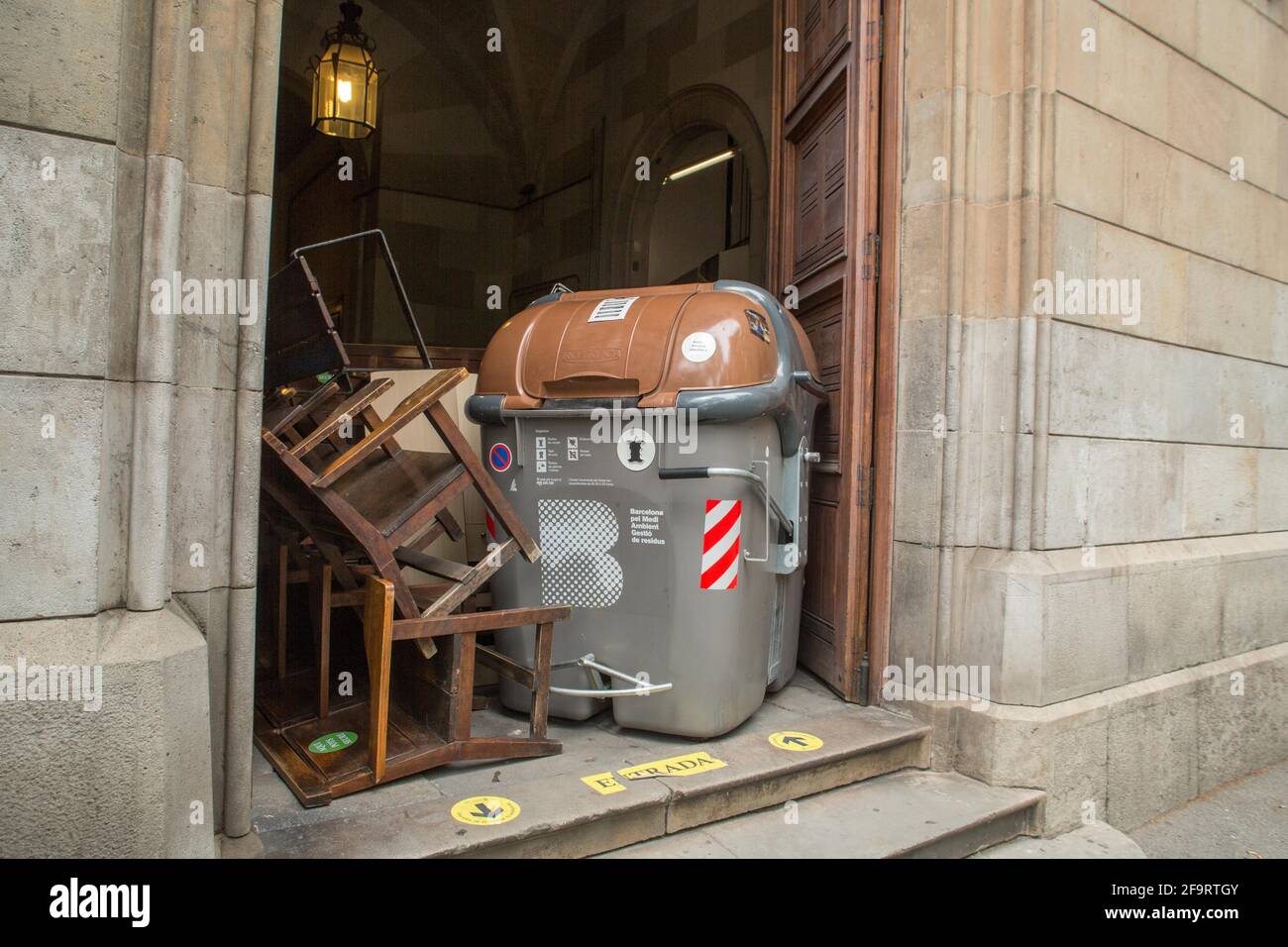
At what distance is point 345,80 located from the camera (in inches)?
228

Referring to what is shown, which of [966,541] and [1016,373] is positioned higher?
[1016,373]

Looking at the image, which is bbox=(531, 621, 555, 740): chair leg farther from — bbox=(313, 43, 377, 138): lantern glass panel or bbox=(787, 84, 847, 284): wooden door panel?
bbox=(313, 43, 377, 138): lantern glass panel

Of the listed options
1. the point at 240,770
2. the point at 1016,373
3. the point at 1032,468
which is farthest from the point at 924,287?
the point at 240,770

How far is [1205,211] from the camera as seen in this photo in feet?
15.6

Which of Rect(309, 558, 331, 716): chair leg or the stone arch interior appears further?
the stone arch interior

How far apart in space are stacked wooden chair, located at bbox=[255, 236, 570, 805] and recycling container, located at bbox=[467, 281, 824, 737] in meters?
0.29

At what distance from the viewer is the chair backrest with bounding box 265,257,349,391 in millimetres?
3109

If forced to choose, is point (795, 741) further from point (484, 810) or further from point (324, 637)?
point (324, 637)

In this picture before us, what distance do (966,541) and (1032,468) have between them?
1.44ft

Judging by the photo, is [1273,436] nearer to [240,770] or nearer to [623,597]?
[623,597]

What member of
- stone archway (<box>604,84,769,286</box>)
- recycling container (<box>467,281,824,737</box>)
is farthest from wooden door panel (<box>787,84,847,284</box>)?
stone archway (<box>604,84,769,286</box>)

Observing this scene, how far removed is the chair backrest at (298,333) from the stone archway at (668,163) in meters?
4.79

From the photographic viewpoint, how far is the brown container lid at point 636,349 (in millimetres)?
3348

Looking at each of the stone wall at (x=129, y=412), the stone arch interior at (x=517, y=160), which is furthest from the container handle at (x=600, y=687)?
the stone arch interior at (x=517, y=160)
